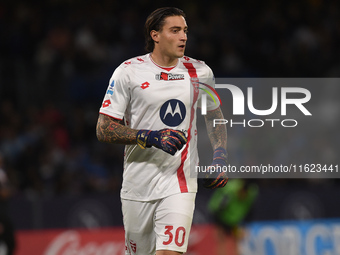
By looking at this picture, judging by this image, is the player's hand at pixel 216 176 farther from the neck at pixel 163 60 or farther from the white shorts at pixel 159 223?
the neck at pixel 163 60

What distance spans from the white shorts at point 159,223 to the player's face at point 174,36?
1.14 meters

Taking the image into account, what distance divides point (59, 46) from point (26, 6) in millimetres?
1226

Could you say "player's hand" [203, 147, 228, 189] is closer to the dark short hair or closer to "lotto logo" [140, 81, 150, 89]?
"lotto logo" [140, 81, 150, 89]

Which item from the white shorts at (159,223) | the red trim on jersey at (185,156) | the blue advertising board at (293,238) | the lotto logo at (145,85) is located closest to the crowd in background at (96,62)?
the blue advertising board at (293,238)

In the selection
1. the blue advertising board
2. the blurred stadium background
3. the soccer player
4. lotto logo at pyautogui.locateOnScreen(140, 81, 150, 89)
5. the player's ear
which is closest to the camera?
the soccer player

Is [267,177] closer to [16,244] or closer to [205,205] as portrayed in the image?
[205,205]

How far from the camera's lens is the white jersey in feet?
16.5

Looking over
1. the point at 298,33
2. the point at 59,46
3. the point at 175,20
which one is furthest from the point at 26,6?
the point at 175,20

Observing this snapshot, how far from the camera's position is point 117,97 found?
501 centimetres

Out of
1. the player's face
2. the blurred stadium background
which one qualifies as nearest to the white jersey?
the player's face

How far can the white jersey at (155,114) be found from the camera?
5.02 m

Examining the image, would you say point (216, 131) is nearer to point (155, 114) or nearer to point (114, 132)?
point (155, 114)

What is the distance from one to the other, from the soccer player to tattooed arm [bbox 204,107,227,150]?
0.02 metres

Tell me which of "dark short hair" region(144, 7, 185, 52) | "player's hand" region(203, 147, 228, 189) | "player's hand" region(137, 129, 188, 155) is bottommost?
"player's hand" region(203, 147, 228, 189)
